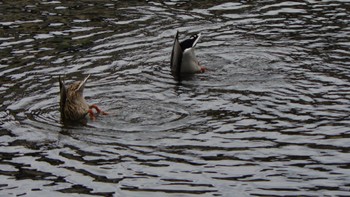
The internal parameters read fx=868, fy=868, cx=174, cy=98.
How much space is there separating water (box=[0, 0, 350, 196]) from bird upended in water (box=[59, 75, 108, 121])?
22cm

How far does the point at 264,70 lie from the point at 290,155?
14.9 ft

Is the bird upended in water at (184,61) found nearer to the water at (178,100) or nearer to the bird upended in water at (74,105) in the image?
the water at (178,100)

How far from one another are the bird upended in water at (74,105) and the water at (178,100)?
0.22 meters

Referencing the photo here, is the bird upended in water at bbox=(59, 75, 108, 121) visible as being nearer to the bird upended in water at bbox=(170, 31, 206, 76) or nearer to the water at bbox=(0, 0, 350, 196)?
the water at bbox=(0, 0, 350, 196)

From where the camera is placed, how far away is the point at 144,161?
1182 cm

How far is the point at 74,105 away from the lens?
14117 millimetres

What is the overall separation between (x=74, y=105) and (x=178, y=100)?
1.78m

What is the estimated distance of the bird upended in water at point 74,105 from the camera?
14.0 m

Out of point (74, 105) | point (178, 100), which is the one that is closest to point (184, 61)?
point (178, 100)

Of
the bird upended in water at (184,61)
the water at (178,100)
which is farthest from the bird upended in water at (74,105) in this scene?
the bird upended in water at (184,61)

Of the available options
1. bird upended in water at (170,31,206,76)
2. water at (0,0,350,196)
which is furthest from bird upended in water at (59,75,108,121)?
bird upended in water at (170,31,206,76)

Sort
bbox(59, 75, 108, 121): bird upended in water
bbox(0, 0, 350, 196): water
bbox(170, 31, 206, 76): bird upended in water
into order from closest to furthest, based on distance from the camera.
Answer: bbox(0, 0, 350, 196): water < bbox(59, 75, 108, 121): bird upended in water < bbox(170, 31, 206, 76): bird upended in water

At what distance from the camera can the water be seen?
1126 cm

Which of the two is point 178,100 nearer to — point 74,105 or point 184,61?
point 74,105
